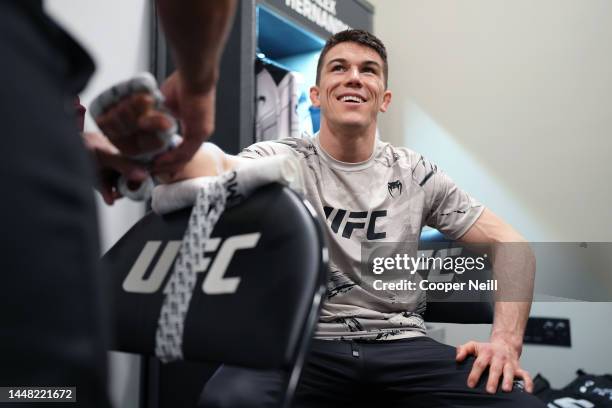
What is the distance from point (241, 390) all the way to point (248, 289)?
0.42m

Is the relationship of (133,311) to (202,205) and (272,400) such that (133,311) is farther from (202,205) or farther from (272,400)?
(272,400)

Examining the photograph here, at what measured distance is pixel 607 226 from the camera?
220 centimetres

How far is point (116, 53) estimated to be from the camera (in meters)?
1.62

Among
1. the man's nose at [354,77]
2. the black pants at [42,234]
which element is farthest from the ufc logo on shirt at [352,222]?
the black pants at [42,234]

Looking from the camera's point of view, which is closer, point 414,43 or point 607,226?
point 607,226

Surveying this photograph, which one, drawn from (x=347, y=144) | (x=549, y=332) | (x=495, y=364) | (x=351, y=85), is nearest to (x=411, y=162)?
(x=347, y=144)

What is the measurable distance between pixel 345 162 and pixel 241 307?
0.90 m

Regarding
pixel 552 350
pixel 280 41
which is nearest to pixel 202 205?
pixel 280 41

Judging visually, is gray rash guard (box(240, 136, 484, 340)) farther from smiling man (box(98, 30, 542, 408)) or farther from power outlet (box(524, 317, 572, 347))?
power outlet (box(524, 317, 572, 347))

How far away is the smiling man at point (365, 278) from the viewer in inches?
39.5

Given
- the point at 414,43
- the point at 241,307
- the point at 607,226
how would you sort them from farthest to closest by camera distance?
1. the point at 414,43
2. the point at 607,226
3. the point at 241,307

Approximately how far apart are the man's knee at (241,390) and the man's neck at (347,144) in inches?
26.8

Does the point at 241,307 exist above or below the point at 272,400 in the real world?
above

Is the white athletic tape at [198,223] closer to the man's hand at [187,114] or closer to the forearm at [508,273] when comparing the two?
the man's hand at [187,114]
